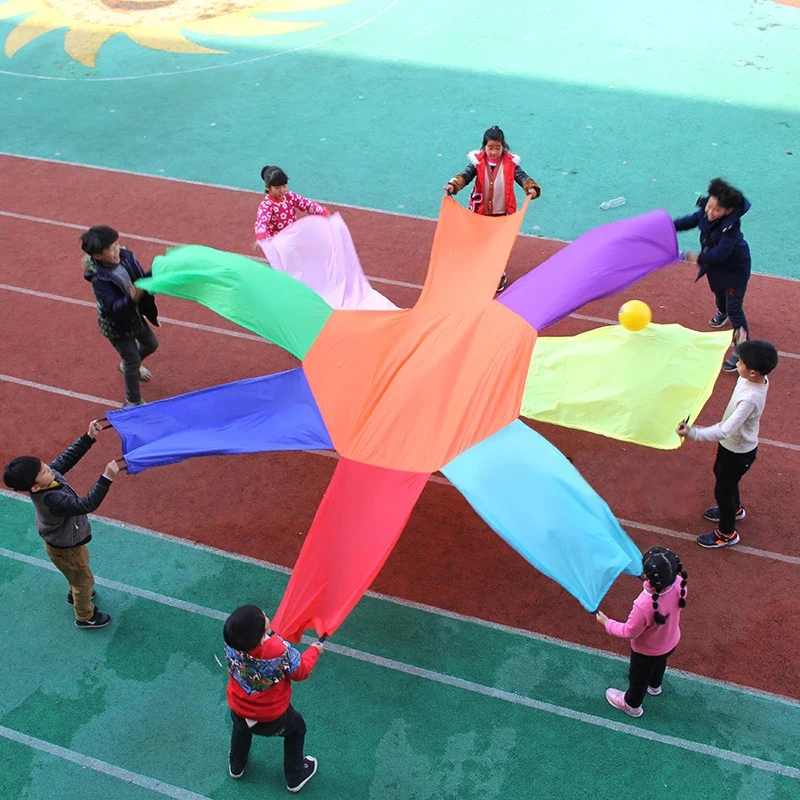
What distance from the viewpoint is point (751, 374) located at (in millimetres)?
4383

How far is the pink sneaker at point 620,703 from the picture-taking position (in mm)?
4293

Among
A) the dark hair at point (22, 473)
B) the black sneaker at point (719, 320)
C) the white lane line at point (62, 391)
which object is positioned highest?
the black sneaker at point (719, 320)

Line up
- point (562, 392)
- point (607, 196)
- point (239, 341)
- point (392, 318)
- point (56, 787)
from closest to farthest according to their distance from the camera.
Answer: point (56, 787), point (562, 392), point (392, 318), point (239, 341), point (607, 196)

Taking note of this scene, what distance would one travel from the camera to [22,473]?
13.0ft

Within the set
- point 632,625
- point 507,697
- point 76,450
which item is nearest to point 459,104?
point 76,450

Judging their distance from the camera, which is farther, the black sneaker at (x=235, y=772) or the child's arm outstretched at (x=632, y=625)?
the black sneaker at (x=235, y=772)

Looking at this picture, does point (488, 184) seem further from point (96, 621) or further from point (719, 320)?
point (96, 621)

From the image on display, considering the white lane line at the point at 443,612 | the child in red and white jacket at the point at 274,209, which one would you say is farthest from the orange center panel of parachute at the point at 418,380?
the child in red and white jacket at the point at 274,209

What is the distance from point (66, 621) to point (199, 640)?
87 cm

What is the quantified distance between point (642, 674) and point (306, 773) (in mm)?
1774

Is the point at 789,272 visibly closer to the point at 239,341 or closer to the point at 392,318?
the point at 392,318

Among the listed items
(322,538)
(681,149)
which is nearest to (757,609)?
(322,538)

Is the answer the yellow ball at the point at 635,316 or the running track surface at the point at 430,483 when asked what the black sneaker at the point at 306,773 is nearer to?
the running track surface at the point at 430,483

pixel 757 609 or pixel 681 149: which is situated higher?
pixel 681 149
